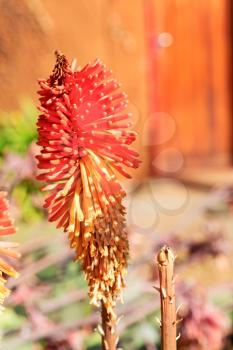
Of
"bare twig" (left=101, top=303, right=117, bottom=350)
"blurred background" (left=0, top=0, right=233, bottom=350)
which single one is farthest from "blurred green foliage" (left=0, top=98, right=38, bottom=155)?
"bare twig" (left=101, top=303, right=117, bottom=350)

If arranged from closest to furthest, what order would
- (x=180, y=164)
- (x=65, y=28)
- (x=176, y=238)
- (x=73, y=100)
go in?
(x=73, y=100), (x=176, y=238), (x=65, y=28), (x=180, y=164)

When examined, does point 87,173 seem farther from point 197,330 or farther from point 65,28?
point 65,28

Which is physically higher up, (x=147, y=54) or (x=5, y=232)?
(x=147, y=54)

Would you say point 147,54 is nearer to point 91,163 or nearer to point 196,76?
point 196,76

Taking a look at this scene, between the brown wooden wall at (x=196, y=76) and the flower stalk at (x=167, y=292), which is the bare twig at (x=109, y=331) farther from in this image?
the brown wooden wall at (x=196, y=76)

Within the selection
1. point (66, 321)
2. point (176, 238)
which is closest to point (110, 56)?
point (176, 238)

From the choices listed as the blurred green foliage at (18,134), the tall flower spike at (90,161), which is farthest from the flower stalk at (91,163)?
the blurred green foliage at (18,134)

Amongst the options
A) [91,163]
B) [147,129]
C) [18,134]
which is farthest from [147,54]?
[91,163]
